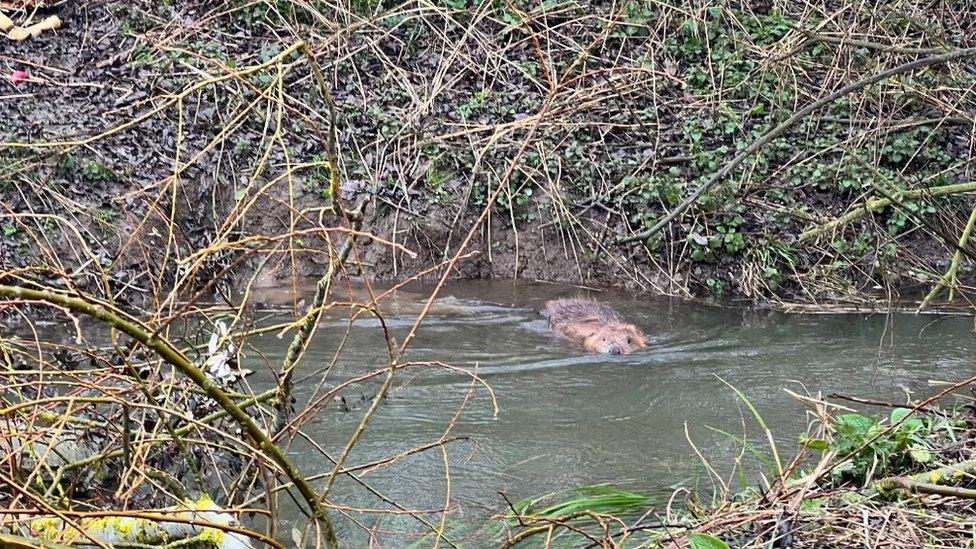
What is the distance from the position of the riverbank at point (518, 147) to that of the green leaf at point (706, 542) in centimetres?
540

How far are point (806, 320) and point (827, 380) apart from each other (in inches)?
61.6

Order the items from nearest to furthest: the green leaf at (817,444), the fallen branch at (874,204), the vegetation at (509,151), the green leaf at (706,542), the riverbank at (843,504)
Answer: the green leaf at (706,542) < the riverbank at (843,504) < the green leaf at (817,444) < the fallen branch at (874,204) < the vegetation at (509,151)

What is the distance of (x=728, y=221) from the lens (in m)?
10.1

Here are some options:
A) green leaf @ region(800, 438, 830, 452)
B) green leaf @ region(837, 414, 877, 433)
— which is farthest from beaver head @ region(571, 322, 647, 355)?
green leaf @ region(800, 438, 830, 452)

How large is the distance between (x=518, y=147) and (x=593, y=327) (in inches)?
94.6

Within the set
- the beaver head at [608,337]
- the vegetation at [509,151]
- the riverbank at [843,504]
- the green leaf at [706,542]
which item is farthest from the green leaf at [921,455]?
the beaver head at [608,337]

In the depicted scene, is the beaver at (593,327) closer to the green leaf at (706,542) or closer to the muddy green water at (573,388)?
the muddy green water at (573,388)

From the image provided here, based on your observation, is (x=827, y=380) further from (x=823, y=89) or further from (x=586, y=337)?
(x=823, y=89)

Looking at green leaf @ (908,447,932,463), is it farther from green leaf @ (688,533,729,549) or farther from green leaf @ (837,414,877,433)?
green leaf @ (688,533,729,549)

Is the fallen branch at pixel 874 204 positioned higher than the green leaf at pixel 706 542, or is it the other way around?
the fallen branch at pixel 874 204

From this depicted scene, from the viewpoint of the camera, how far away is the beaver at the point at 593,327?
8.30 meters

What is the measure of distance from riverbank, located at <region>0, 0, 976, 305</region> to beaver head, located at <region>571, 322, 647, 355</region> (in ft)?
4.25

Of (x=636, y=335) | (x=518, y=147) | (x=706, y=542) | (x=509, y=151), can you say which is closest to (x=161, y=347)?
(x=706, y=542)

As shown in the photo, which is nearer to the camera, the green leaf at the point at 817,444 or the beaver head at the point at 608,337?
the green leaf at the point at 817,444
